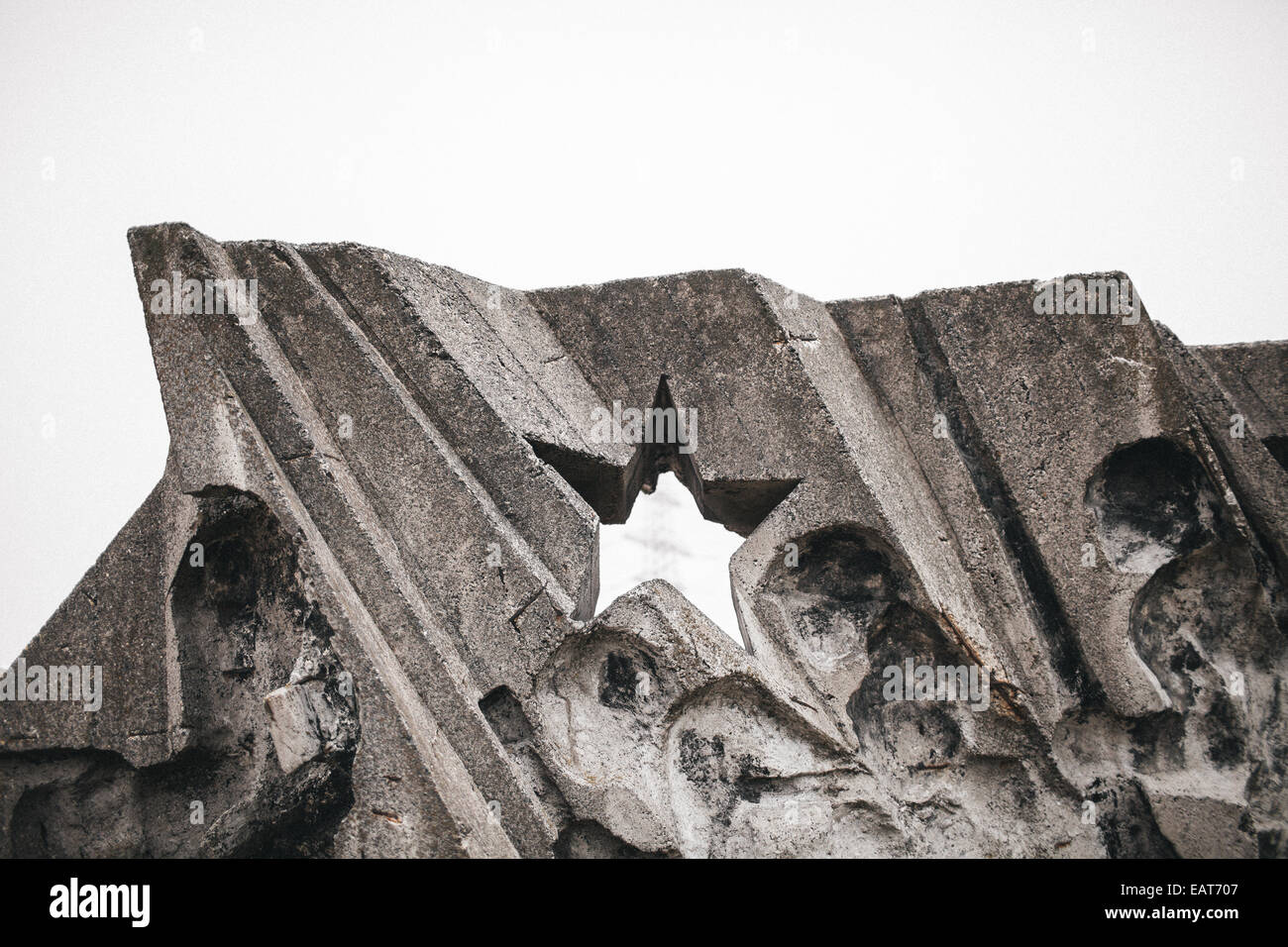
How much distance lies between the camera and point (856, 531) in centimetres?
367

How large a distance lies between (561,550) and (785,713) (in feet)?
3.17

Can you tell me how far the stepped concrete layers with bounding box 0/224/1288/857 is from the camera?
335 centimetres

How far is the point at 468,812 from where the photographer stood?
309 centimetres

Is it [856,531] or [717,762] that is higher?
[856,531]

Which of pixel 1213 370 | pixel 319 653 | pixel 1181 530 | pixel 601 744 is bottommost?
pixel 601 744

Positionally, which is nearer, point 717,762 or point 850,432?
point 717,762

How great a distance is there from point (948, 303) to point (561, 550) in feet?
5.84

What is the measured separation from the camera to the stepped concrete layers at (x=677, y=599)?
11.0ft

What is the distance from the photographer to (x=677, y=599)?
3.55 metres

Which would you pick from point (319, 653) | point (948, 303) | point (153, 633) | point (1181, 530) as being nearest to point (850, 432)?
point (948, 303)

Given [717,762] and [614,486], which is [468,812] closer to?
[717,762]

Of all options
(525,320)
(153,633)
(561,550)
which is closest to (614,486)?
(561,550)
